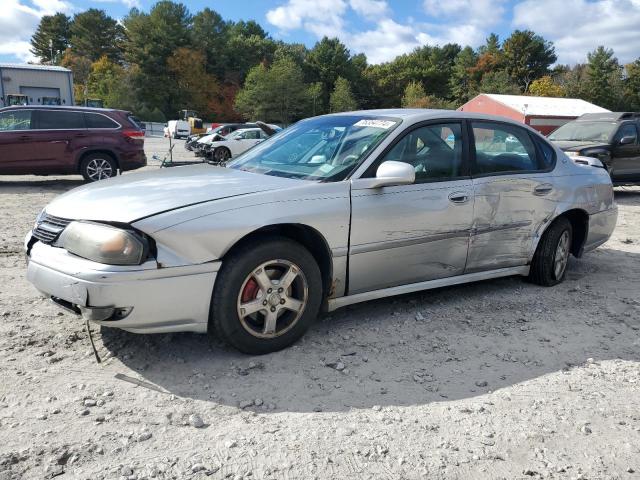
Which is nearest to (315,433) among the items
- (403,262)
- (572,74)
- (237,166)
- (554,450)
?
(554,450)

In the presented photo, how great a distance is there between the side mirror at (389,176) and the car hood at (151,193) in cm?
45

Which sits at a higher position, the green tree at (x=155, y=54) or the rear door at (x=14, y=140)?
the green tree at (x=155, y=54)

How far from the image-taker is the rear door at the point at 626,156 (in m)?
11.5

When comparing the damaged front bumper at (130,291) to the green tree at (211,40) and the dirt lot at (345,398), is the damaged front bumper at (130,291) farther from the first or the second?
the green tree at (211,40)

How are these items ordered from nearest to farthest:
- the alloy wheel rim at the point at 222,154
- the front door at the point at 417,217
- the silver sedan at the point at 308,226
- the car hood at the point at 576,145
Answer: the silver sedan at the point at 308,226 → the front door at the point at 417,217 → the car hood at the point at 576,145 → the alloy wheel rim at the point at 222,154

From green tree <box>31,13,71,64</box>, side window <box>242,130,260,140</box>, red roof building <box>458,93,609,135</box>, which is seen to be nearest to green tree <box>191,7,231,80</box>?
green tree <box>31,13,71,64</box>

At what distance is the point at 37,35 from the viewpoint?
108 meters

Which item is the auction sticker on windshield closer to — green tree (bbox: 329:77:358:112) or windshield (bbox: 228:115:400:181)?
windshield (bbox: 228:115:400:181)

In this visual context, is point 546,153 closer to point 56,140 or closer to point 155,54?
point 56,140

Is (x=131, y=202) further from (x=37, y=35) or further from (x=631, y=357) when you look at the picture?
(x=37, y=35)

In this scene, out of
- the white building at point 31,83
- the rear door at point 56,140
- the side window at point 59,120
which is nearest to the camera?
the rear door at point 56,140

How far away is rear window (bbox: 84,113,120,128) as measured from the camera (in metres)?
11.5

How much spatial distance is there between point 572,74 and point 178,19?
5828 centimetres

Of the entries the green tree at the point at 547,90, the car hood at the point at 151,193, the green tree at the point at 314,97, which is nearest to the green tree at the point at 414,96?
the green tree at the point at 314,97
